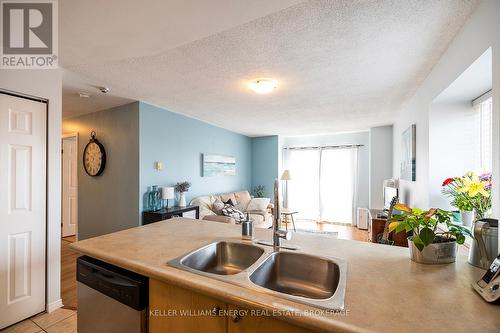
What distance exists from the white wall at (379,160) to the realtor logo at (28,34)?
18.0 ft

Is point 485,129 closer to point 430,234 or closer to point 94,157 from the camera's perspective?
point 430,234

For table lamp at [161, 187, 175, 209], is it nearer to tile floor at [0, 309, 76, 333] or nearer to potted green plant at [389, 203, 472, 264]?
tile floor at [0, 309, 76, 333]

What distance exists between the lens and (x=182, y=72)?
7.53 feet

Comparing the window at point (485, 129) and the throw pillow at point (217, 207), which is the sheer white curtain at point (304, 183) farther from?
the window at point (485, 129)

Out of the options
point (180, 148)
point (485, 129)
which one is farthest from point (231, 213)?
point (485, 129)

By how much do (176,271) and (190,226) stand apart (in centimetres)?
81

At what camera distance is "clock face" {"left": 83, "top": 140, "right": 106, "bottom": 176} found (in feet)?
11.7

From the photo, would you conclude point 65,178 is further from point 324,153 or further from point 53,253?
point 324,153

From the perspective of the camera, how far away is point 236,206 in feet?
16.6

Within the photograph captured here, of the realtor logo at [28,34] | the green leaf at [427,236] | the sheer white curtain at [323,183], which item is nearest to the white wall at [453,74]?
the green leaf at [427,236]

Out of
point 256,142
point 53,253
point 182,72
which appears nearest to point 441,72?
point 182,72

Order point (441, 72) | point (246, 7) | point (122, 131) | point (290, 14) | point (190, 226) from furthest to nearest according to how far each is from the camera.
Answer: point (122, 131)
point (441, 72)
point (190, 226)
point (290, 14)
point (246, 7)

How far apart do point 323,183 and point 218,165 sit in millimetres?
2936

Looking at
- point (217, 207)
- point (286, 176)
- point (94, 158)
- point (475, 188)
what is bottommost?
point (217, 207)
